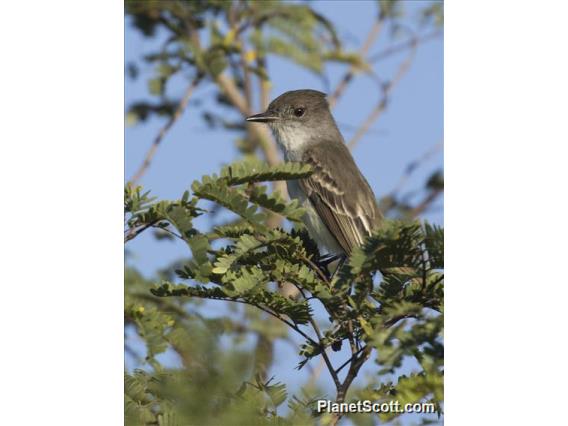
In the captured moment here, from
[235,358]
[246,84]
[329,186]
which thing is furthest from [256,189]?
[246,84]

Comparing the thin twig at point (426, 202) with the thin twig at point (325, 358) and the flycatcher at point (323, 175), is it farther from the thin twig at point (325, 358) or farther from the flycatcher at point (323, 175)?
the thin twig at point (325, 358)

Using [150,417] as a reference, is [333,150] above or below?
above

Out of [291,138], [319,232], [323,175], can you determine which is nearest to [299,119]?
[291,138]

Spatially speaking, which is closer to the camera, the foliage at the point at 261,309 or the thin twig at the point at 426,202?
the foliage at the point at 261,309

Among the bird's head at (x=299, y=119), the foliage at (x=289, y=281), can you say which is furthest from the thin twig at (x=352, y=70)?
the foliage at (x=289, y=281)

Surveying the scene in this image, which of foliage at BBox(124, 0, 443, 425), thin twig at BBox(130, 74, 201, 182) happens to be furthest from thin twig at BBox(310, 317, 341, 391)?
thin twig at BBox(130, 74, 201, 182)

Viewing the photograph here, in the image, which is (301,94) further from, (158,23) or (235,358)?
(235,358)

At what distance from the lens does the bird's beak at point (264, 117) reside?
25.0 feet

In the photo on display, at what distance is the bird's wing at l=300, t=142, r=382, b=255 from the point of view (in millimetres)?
6793

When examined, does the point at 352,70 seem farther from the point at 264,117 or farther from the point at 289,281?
the point at 289,281

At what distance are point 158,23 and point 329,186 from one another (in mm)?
2133

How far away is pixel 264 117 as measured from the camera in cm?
767

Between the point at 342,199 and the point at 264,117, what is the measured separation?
1196 millimetres

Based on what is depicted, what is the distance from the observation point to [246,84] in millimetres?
7949
